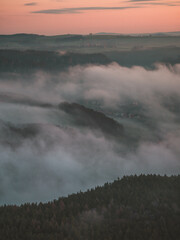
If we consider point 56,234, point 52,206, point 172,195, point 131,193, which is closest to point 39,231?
point 56,234

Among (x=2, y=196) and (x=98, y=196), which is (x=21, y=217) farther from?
(x=2, y=196)

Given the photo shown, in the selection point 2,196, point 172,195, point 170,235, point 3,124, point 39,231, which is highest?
point 3,124

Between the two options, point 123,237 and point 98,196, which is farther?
point 98,196

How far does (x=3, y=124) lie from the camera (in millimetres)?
197375

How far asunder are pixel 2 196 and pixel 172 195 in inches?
4405

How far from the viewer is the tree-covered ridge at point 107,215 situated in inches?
1161

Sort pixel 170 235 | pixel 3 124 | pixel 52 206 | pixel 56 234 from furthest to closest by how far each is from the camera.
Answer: pixel 3 124, pixel 52 206, pixel 56 234, pixel 170 235

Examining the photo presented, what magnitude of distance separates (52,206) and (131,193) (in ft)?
33.2

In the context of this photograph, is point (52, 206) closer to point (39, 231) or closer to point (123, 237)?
point (39, 231)

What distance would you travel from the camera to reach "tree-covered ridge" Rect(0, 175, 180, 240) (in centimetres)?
2950

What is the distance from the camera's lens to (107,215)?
34.5 metres

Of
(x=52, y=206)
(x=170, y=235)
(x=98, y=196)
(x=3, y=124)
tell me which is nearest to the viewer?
(x=170, y=235)

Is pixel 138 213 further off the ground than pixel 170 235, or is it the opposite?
pixel 138 213

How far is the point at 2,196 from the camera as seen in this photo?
139 meters
